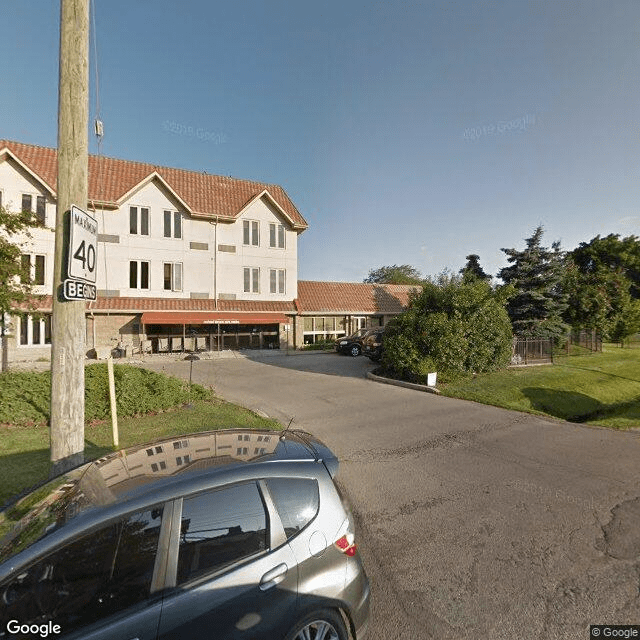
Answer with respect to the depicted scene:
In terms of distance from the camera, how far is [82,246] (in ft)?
11.2

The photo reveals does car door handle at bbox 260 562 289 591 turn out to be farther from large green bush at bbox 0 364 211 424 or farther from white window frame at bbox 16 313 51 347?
white window frame at bbox 16 313 51 347

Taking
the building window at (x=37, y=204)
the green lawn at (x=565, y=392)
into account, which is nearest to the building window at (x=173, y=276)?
the building window at (x=37, y=204)

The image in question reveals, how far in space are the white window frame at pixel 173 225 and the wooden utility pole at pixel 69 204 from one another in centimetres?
2165

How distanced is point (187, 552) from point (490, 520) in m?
3.77

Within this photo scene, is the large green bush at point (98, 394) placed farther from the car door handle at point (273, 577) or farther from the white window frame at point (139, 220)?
the white window frame at point (139, 220)

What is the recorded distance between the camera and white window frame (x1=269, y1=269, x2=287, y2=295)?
86.5 ft

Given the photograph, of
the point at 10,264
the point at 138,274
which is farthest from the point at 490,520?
the point at 138,274

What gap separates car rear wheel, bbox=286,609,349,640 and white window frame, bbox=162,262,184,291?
23681 mm

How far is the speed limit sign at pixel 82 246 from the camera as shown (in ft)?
10.7

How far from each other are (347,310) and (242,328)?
8570mm

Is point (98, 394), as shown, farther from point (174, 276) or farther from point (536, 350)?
point (536, 350)

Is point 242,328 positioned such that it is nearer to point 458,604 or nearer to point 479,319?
point 479,319

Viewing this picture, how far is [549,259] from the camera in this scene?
21812 millimetres

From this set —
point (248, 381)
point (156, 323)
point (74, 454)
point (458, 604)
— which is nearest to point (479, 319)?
point (248, 381)
